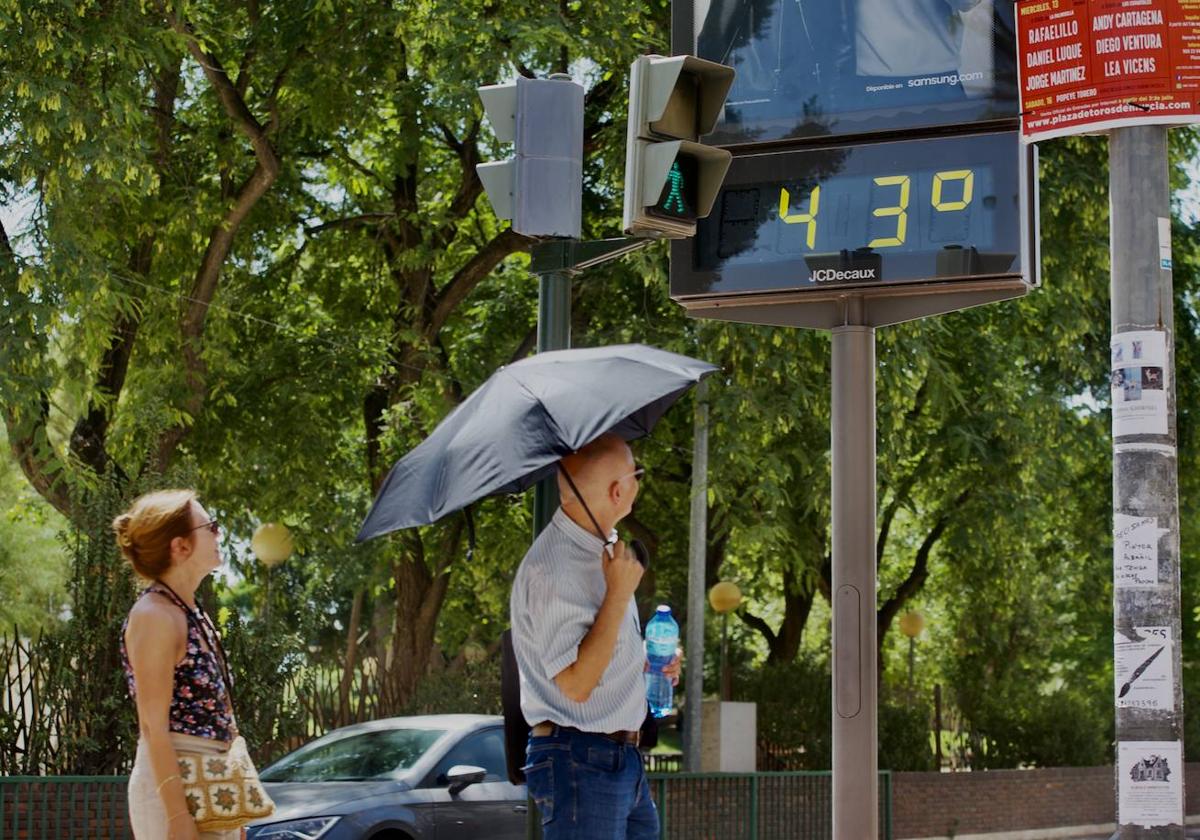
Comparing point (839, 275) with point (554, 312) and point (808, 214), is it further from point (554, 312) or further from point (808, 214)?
point (554, 312)

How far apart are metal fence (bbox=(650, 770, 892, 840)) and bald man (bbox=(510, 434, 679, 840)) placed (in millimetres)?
11310

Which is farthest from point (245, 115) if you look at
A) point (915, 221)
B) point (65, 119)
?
point (915, 221)

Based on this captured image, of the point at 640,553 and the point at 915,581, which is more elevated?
the point at 640,553

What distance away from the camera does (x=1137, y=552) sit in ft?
22.5

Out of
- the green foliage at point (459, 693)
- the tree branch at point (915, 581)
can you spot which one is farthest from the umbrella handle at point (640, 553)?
the tree branch at point (915, 581)

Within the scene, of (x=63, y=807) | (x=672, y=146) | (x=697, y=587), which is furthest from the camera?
(x=697, y=587)

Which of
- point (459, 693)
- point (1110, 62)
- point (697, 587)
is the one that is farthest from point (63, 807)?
point (1110, 62)

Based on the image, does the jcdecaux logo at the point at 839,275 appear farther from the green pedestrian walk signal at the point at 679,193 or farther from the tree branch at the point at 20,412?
the tree branch at the point at 20,412

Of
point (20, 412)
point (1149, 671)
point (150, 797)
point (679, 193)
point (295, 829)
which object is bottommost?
point (295, 829)

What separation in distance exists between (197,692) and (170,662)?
0.48 ft

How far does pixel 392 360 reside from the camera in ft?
68.7

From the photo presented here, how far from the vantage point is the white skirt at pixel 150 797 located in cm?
488

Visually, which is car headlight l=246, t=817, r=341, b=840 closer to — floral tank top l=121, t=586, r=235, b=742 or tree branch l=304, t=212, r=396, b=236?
floral tank top l=121, t=586, r=235, b=742

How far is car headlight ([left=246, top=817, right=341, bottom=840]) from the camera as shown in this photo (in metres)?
10.9
